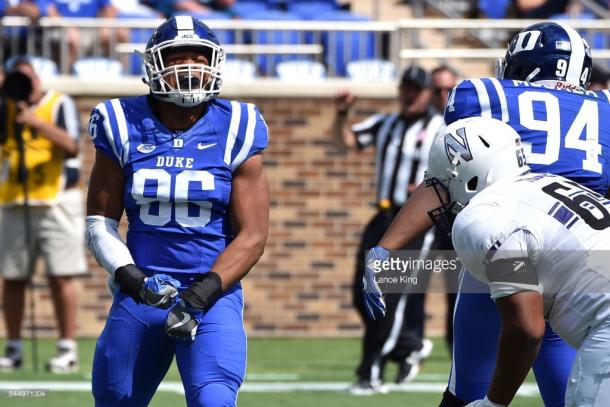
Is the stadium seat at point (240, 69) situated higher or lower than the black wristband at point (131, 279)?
higher

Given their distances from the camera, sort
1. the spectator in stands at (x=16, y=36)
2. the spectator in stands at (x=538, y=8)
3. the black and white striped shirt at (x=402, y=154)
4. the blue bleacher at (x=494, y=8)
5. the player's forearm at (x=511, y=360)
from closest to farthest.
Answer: the player's forearm at (x=511, y=360) → the black and white striped shirt at (x=402, y=154) → the spectator in stands at (x=16, y=36) → the spectator in stands at (x=538, y=8) → the blue bleacher at (x=494, y=8)

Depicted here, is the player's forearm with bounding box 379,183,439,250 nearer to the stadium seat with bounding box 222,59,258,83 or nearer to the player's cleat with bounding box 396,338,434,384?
the player's cleat with bounding box 396,338,434,384

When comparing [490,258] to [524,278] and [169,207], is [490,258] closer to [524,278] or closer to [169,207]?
[524,278]

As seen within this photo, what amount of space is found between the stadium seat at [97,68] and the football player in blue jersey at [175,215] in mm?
5918

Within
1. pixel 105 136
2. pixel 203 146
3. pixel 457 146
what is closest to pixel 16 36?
pixel 105 136

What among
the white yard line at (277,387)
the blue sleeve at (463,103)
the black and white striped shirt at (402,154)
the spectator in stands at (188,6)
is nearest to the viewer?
the blue sleeve at (463,103)

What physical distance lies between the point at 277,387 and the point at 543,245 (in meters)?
4.32

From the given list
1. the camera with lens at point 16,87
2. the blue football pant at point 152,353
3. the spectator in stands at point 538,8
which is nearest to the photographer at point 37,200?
the camera with lens at point 16,87

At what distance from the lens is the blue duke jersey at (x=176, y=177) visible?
4398mm

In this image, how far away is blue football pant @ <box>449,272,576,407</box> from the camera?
173 inches

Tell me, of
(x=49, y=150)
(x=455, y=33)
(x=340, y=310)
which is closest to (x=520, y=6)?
(x=455, y=33)

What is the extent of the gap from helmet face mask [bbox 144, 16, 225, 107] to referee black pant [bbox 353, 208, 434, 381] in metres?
3.37

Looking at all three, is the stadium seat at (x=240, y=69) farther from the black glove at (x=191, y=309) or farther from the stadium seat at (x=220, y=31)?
the black glove at (x=191, y=309)

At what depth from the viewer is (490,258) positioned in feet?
11.8
